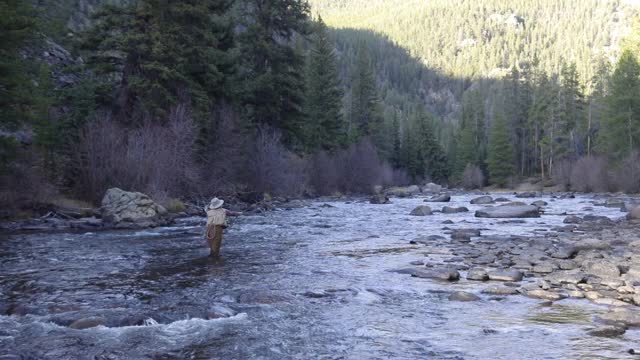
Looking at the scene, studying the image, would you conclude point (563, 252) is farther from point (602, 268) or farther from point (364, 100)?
point (364, 100)

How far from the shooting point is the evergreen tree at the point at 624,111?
50.5 metres

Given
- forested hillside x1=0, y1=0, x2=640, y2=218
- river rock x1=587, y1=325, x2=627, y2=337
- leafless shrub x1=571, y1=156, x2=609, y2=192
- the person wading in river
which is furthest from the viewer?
leafless shrub x1=571, y1=156, x2=609, y2=192

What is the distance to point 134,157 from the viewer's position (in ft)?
81.8

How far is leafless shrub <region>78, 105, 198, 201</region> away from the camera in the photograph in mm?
24438

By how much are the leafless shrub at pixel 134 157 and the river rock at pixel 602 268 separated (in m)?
18.6

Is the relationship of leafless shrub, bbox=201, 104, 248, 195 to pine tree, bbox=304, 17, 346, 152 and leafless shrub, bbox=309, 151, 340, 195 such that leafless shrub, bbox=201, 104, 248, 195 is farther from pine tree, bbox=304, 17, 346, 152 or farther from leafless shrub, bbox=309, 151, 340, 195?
pine tree, bbox=304, 17, 346, 152

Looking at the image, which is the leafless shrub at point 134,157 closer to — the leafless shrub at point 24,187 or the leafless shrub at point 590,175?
the leafless shrub at point 24,187

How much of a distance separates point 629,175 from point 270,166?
30451 mm

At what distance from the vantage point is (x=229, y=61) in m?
33.2

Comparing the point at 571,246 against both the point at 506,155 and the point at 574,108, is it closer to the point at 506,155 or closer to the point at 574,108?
the point at 506,155

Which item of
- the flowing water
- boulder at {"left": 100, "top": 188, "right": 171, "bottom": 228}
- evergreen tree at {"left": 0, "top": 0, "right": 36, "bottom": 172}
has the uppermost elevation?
evergreen tree at {"left": 0, "top": 0, "right": 36, "bottom": 172}

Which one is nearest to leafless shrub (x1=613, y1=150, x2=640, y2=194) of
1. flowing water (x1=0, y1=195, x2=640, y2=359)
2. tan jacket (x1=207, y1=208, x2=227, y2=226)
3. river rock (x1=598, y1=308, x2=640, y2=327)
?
flowing water (x1=0, y1=195, x2=640, y2=359)

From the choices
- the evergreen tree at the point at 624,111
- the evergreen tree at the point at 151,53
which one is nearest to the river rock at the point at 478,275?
the evergreen tree at the point at 151,53

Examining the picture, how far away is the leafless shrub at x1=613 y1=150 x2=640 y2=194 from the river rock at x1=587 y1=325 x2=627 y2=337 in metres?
42.1
